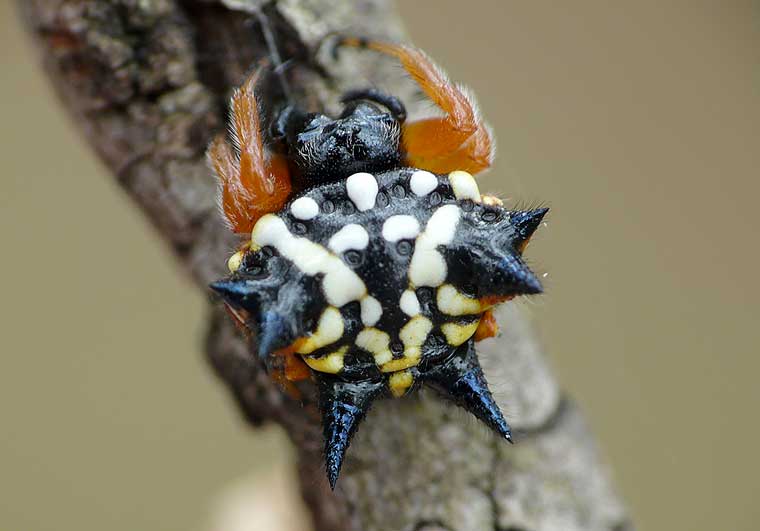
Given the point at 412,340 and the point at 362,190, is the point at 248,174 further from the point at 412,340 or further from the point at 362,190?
the point at 412,340

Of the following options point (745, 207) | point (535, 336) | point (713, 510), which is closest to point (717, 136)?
point (745, 207)

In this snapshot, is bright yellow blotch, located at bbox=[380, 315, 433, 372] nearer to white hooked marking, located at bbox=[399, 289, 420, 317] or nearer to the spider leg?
white hooked marking, located at bbox=[399, 289, 420, 317]

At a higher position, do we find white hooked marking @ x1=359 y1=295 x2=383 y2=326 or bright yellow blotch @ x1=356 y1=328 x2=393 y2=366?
white hooked marking @ x1=359 y1=295 x2=383 y2=326

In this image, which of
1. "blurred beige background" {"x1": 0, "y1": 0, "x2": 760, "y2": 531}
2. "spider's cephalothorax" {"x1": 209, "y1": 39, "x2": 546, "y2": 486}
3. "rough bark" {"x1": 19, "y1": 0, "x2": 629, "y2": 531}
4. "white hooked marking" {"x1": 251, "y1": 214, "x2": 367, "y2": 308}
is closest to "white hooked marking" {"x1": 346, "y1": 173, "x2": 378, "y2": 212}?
"spider's cephalothorax" {"x1": 209, "y1": 39, "x2": 546, "y2": 486}

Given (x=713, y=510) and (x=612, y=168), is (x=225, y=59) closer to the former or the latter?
(x=612, y=168)

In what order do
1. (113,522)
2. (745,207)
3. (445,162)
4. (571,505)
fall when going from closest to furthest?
(445,162) → (571,505) → (113,522) → (745,207)

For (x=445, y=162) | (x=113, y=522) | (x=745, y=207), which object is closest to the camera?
(x=445, y=162)

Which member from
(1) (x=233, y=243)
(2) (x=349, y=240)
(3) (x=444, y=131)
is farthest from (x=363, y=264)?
(1) (x=233, y=243)
